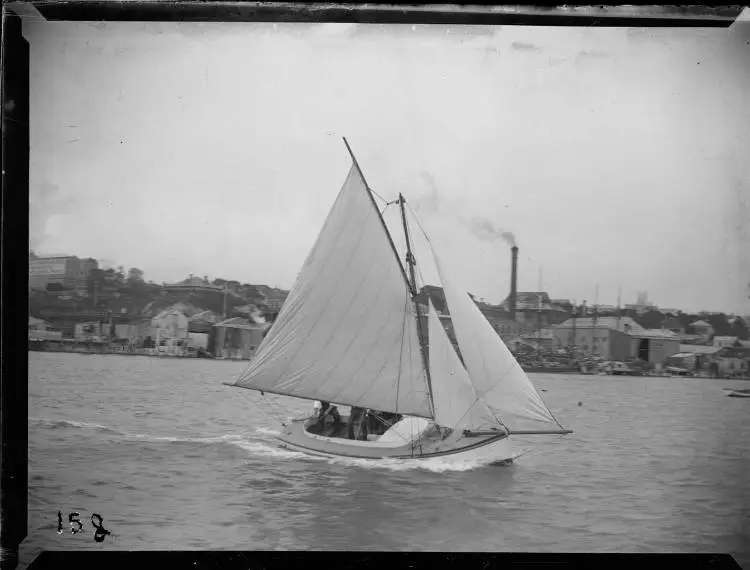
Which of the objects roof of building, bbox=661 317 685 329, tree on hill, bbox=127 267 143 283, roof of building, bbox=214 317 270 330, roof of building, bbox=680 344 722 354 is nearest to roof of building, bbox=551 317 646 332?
roof of building, bbox=661 317 685 329

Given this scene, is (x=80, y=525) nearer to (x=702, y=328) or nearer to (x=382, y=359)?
(x=382, y=359)

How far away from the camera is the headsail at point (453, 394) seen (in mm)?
3363

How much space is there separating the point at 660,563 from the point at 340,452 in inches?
64.4

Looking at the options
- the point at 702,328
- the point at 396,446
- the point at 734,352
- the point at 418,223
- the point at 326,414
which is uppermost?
the point at 418,223

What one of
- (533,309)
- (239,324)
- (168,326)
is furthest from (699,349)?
(168,326)

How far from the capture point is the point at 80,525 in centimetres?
321

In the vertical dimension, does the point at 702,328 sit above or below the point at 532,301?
below

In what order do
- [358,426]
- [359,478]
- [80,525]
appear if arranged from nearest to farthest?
[80,525] → [359,478] → [358,426]

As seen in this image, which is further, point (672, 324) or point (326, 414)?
point (326, 414)

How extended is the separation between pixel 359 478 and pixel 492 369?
2.82ft

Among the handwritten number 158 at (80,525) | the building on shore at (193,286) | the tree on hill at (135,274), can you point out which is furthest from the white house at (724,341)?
the handwritten number 158 at (80,525)

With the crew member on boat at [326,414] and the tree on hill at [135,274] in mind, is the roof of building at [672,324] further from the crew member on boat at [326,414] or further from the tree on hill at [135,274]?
the tree on hill at [135,274]

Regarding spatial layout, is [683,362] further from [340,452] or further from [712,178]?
[340,452]

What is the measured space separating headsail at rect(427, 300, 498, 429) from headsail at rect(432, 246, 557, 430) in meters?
0.04
